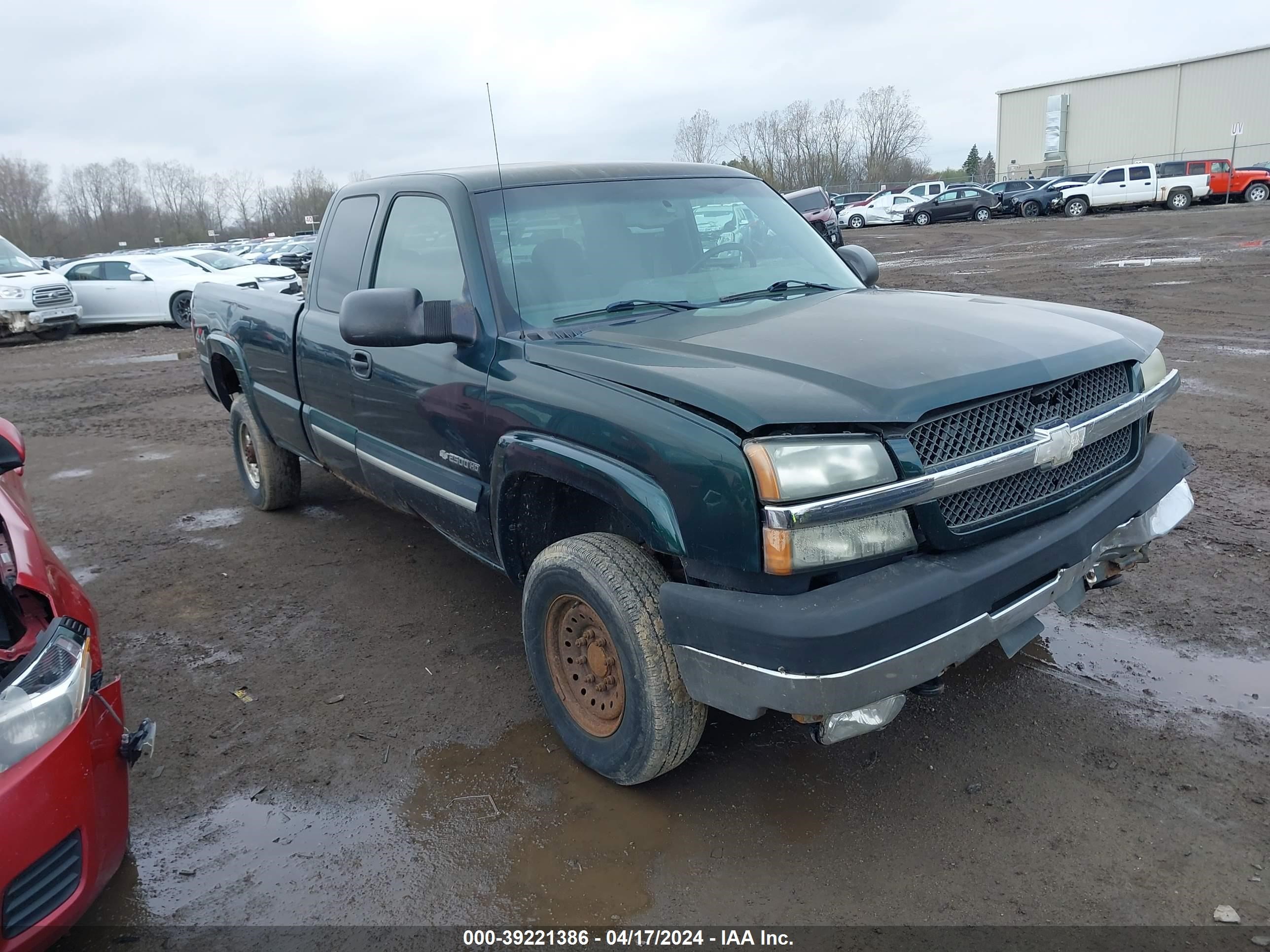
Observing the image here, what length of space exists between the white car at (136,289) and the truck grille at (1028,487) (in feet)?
57.3

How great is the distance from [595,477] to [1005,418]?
1.17 meters

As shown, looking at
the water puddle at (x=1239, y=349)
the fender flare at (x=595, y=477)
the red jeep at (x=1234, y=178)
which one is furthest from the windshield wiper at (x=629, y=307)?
the red jeep at (x=1234, y=178)

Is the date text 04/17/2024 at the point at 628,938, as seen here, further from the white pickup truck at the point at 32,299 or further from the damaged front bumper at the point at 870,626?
the white pickup truck at the point at 32,299

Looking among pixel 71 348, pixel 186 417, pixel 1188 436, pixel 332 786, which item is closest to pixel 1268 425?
pixel 1188 436

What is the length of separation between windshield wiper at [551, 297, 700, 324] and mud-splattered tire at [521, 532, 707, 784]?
837 mm

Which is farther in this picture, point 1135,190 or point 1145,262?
point 1135,190

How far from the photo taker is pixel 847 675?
2.27 m

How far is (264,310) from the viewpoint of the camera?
5070mm

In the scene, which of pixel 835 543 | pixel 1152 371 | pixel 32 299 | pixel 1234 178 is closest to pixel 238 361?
pixel 835 543

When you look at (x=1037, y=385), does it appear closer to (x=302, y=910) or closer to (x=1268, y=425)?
(x=302, y=910)

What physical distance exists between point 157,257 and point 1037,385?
1990 centimetres

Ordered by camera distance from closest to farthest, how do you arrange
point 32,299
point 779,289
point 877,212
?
point 779,289 → point 32,299 → point 877,212

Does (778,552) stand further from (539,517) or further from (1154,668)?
(1154,668)

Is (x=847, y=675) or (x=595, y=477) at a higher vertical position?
(x=595, y=477)
